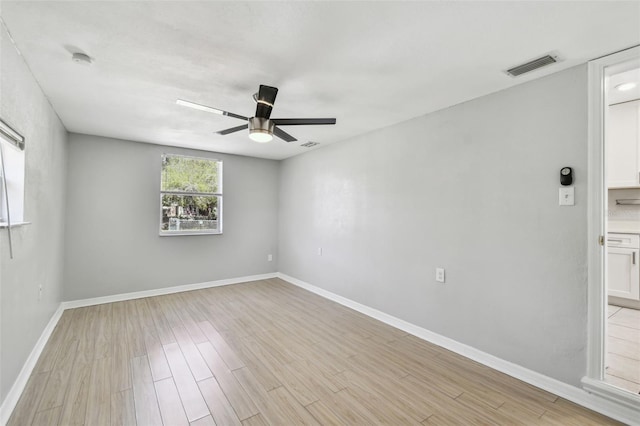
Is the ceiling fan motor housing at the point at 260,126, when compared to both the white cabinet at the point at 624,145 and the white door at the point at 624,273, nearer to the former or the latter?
the white cabinet at the point at 624,145

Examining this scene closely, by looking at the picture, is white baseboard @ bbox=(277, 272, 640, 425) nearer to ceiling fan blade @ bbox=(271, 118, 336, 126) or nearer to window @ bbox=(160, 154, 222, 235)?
ceiling fan blade @ bbox=(271, 118, 336, 126)

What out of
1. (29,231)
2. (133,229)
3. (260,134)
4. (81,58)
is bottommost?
(133,229)

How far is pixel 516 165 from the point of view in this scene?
228 cm

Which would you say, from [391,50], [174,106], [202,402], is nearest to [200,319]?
[202,402]

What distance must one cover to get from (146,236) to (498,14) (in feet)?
15.6

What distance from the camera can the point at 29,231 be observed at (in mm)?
2166

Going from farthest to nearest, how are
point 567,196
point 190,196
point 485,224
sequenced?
point 190,196
point 485,224
point 567,196

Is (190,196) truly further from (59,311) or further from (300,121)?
(300,121)

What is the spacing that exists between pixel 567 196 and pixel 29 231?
408 centimetres

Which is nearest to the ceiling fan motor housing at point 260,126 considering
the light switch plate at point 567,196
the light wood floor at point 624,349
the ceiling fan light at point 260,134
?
the ceiling fan light at point 260,134

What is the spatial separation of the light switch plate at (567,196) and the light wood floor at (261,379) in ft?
4.56

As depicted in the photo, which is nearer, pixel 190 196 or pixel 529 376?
pixel 529 376

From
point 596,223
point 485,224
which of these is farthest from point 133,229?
point 596,223

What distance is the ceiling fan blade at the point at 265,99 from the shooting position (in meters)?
2.04
